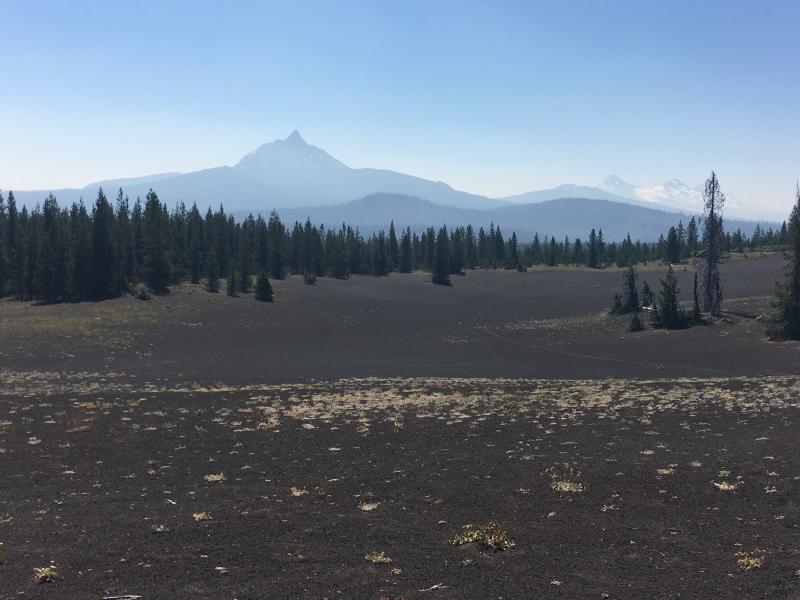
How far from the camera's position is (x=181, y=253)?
375 feet

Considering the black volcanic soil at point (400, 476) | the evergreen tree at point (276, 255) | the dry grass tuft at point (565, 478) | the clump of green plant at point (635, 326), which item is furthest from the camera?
the evergreen tree at point (276, 255)

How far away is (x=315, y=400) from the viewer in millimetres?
32250

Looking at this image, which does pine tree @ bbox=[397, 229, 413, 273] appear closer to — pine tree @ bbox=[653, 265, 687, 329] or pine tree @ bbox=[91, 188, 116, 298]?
pine tree @ bbox=[91, 188, 116, 298]

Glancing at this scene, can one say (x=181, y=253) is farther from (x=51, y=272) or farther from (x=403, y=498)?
(x=403, y=498)

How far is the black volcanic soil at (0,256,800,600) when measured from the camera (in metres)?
11.8

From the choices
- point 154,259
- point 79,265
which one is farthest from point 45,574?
point 154,259

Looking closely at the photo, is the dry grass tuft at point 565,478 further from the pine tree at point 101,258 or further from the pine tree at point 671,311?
the pine tree at point 101,258

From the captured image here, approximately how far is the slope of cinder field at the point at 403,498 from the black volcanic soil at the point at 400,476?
0.08m

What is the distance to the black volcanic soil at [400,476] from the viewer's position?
1180cm

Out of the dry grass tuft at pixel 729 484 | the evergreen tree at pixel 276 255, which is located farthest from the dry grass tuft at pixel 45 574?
the evergreen tree at pixel 276 255

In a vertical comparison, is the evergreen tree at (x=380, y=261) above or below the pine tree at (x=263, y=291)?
above

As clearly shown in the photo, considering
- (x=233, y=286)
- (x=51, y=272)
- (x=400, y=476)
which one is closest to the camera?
(x=400, y=476)

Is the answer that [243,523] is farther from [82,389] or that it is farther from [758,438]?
[82,389]

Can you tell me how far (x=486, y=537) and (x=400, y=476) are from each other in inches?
223
